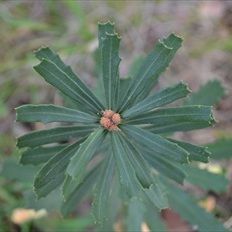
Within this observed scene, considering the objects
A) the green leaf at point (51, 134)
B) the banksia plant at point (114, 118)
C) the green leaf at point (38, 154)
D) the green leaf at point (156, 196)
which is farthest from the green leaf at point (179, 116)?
the green leaf at point (38, 154)

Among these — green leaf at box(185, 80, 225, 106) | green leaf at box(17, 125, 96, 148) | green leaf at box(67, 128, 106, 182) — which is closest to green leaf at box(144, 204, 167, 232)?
green leaf at box(185, 80, 225, 106)

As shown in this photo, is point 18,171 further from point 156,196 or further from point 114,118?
point 114,118

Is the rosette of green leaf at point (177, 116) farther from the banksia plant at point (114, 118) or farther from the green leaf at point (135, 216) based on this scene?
the green leaf at point (135, 216)

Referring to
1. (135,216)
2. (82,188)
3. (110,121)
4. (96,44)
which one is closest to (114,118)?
(110,121)

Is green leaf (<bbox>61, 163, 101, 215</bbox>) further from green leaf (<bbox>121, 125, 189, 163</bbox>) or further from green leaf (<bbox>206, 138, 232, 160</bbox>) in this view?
green leaf (<bbox>206, 138, 232, 160</bbox>)

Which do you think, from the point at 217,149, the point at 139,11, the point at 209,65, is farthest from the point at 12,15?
the point at 217,149

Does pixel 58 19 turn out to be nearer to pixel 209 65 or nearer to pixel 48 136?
pixel 209 65
